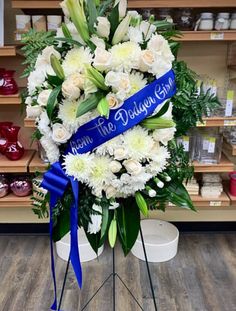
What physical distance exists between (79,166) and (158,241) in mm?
1795

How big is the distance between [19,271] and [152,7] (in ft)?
6.57

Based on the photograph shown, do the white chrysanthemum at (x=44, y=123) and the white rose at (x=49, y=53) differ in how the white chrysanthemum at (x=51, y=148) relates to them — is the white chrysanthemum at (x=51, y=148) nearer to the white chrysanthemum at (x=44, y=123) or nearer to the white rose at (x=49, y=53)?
the white chrysanthemum at (x=44, y=123)

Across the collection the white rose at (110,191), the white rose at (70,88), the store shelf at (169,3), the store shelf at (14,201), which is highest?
the store shelf at (169,3)

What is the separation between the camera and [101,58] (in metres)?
0.86

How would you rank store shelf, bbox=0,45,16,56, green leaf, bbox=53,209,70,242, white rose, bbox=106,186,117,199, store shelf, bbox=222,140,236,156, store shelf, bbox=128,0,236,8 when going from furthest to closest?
store shelf, bbox=222,140,236,156 → store shelf, bbox=0,45,16,56 → store shelf, bbox=128,0,236,8 → green leaf, bbox=53,209,70,242 → white rose, bbox=106,186,117,199

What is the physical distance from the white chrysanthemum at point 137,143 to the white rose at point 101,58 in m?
0.20

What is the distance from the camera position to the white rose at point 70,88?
0.87 meters

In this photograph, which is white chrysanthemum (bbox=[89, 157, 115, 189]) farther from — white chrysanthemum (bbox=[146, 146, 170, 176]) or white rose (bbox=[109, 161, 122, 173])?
white chrysanthemum (bbox=[146, 146, 170, 176])

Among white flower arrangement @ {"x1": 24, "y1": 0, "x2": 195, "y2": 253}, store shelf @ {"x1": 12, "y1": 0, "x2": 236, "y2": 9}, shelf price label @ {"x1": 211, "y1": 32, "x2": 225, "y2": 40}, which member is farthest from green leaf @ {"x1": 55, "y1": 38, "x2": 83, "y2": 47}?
shelf price label @ {"x1": 211, "y1": 32, "x2": 225, "y2": 40}

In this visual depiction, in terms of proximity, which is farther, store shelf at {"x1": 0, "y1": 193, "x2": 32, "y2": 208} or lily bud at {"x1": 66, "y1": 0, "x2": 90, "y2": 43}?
store shelf at {"x1": 0, "y1": 193, "x2": 32, "y2": 208}

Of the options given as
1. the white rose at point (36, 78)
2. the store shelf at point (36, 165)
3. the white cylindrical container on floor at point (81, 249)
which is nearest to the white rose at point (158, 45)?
the white rose at point (36, 78)

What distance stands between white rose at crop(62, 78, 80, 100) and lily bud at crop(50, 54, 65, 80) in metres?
0.04

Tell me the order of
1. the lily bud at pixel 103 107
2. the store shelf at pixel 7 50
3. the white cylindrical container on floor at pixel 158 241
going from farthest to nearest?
the white cylindrical container on floor at pixel 158 241, the store shelf at pixel 7 50, the lily bud at pixel 103 107

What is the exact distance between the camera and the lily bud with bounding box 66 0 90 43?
91 cm
